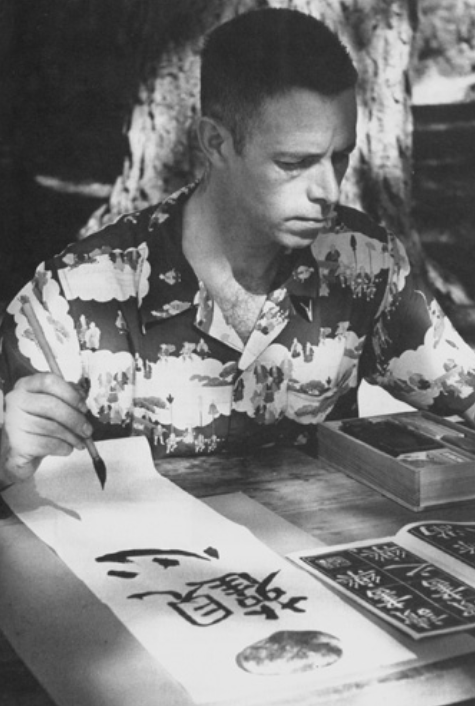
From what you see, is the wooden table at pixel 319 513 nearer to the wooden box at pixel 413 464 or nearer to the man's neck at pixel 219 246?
the wooden box at pixel 413 464

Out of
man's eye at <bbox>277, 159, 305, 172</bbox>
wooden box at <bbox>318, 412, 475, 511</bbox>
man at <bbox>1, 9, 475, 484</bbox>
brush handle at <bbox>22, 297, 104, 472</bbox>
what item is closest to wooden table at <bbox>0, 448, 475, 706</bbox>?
wooden box at <bbox>318, 412, 475, 511</bbox>

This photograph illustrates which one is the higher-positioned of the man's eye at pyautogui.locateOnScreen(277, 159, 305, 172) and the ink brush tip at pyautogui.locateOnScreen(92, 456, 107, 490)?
the man's eye at pyautogui.locateOnScreen(277, 159, 305, 172)

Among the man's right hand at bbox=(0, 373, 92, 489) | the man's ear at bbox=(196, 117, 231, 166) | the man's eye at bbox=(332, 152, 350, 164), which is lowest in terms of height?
the man's right hand at bbox=(0, 373, 92, 489)

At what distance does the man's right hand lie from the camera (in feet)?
4.25

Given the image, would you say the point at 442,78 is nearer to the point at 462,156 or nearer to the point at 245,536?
the point at 462,156

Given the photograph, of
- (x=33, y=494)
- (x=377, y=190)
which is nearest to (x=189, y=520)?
(x=33, y=494)

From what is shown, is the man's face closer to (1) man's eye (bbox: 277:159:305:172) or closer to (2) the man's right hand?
(1) man's eye (bbox: 277:159:305:172)

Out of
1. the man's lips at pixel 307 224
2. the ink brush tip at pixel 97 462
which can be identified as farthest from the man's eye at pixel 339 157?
the ink brush tip at pixel 97 462

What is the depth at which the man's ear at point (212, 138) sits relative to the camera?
6.04 ft

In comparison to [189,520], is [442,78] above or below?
above

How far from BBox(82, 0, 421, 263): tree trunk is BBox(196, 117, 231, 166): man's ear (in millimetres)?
61

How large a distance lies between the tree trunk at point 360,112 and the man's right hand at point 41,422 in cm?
63

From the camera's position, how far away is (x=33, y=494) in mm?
1305

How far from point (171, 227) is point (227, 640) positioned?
41.9 inches
